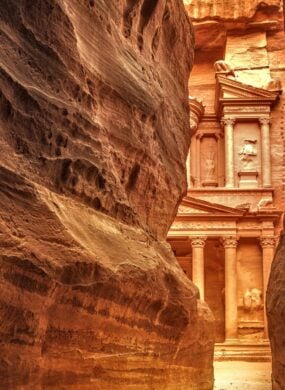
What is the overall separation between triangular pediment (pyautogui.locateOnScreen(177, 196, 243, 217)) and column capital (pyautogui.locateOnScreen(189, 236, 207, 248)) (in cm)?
93

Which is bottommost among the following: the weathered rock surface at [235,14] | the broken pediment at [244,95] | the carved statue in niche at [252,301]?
the carved statue in niche at [252,301]

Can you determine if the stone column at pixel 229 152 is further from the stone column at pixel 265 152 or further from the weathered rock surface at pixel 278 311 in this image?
the weathered rock surface at pixel 278 311

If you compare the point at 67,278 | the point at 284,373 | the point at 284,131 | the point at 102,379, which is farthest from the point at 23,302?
the point at 284,131

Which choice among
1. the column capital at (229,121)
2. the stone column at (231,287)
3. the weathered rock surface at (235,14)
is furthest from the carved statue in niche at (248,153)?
the weathered rock surface at (235,14)

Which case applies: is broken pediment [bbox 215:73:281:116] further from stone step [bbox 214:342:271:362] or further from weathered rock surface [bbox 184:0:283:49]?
stone step [bbox 214:342:271:362]

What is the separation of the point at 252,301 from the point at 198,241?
331cm

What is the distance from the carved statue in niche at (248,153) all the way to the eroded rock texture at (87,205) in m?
21.5

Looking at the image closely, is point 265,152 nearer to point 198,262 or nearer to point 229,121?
point 229,121

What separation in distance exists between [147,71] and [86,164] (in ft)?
6.80

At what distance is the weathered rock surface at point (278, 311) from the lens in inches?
261

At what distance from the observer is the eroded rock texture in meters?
4.34

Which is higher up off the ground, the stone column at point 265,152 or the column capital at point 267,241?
the stone column at point 265,152

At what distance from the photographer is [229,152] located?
1133 inches

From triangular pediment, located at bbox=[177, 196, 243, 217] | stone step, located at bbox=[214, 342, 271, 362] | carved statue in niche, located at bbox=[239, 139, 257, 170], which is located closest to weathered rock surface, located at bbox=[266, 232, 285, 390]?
stone step, located at bbox=[214, 342, 271, 362]
